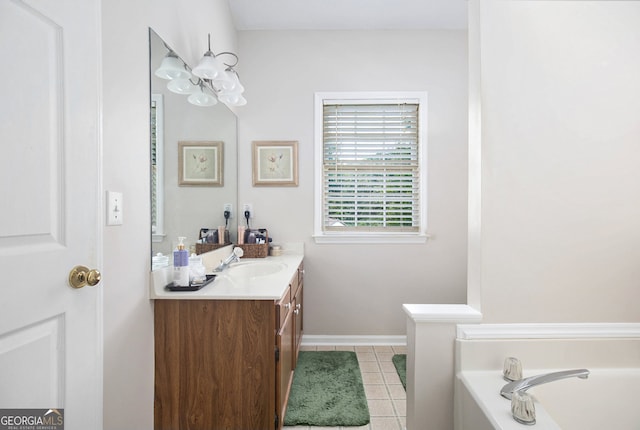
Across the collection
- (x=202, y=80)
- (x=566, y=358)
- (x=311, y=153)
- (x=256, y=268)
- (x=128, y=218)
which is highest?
(x=202, y=80)

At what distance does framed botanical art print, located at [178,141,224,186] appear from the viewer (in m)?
1.77

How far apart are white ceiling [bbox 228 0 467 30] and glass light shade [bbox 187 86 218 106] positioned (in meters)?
0.99

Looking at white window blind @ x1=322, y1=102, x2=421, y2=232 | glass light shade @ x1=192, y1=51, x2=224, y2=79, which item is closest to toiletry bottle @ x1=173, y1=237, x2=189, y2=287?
glass light shade @ x1=192, y1=51, x2=224, y2=79

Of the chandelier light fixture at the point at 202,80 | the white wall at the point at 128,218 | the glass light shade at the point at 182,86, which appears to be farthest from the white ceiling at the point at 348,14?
the white wall at the point at 128,218

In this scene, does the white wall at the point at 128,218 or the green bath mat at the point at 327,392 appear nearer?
the white wall at the point at 128,218

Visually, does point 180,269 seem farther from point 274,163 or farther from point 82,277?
point 274,163

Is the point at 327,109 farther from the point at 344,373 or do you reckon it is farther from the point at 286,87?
the point at 344,373

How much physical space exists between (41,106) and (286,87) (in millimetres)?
2171

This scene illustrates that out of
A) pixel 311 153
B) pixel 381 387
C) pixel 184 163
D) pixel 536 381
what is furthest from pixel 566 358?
pixel 311 153

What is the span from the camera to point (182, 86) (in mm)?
1729

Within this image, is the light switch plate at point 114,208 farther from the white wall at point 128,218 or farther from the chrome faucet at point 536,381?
the chrome faucet at point 536,381

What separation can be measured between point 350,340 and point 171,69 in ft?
7.87

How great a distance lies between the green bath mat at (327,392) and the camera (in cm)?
181

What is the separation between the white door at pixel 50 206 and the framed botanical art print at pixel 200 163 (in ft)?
2.40
